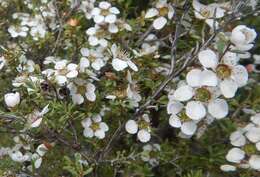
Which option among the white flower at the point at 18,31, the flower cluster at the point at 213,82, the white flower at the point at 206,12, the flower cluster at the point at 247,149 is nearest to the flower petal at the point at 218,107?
the flower cluster at the point at 213,82

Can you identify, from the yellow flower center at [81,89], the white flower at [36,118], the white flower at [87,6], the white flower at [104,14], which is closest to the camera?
the white flower at [36,118]

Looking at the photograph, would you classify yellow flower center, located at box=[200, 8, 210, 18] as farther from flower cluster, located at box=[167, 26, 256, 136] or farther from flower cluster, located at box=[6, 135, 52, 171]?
flower cluster, located at box=[6, 135, 52, 171]

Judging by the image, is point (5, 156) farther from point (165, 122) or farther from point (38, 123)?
point (165, 122)

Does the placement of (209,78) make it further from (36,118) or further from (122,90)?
(36,118)

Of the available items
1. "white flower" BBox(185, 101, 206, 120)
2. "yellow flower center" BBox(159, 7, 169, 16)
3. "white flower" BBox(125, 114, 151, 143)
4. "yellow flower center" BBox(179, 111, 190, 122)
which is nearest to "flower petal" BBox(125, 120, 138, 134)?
"white flower" BBox(125, 114, 151, 143)

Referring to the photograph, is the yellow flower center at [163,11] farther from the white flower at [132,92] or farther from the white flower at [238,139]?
the white flower at [238,139]

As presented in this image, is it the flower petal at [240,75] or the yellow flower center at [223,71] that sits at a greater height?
the yellow flower center at [223,71]
